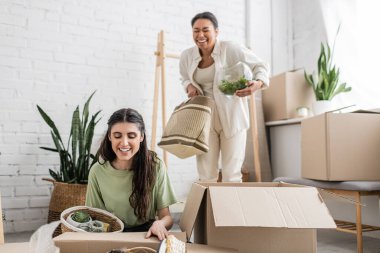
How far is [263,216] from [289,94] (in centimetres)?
225

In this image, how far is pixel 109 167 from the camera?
1.63 meters

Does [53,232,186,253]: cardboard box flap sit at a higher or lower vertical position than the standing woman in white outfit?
lower

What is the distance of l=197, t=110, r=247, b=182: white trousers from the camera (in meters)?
2.22

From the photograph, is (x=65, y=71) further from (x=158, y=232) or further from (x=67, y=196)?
(x=158, y=232)

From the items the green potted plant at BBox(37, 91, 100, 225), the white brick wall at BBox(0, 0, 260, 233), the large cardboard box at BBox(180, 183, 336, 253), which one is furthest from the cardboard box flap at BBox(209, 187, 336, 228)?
the white brick wall at BBox(0, 0, 260, 233)

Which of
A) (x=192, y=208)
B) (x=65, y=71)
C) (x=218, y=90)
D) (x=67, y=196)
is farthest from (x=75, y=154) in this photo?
(x=192, y=208)

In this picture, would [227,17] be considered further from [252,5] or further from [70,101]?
[70,101]

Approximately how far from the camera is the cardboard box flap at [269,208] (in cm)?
111

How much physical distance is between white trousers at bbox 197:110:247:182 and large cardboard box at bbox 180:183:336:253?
96cm

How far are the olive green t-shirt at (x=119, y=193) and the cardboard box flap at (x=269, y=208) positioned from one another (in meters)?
0.45

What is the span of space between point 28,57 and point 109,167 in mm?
1612

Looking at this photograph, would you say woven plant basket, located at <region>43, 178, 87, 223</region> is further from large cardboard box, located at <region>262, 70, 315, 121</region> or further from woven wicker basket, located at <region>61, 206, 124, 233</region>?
large cardboard box, located at <region>262, 70, 315, 121</region>

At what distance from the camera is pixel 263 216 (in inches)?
44.3

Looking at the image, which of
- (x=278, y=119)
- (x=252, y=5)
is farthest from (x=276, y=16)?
(x=278, y=119)
